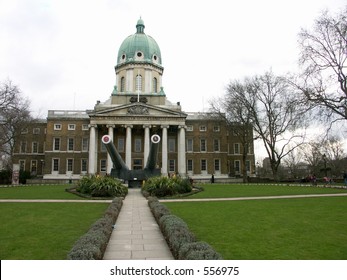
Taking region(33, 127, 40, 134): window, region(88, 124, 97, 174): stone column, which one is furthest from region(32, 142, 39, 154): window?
region(88, 124, 97, 174): stone column

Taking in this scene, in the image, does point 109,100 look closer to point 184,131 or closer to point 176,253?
point 184,131

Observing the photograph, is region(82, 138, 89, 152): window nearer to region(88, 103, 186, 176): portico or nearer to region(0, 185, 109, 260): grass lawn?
region(88, 103, 186, 176): portico

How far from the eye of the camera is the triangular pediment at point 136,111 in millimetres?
52000

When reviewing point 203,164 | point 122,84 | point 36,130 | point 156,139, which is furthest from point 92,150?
point 156,139

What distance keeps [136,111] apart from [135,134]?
16.7ft

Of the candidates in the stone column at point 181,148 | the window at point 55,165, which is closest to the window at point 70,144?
the window at point 55,165

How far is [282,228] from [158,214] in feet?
14.3

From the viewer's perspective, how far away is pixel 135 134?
183ft

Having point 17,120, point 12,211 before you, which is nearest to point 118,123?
point 17,120

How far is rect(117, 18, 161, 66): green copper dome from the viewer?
2282 inches

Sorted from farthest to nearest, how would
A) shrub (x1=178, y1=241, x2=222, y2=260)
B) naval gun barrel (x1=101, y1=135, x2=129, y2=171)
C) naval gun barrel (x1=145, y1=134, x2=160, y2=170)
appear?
naval gun barrel (x1=145, y1=134, x2=160, y2=170), naval gun barrel (x1=101, y1=135, x2=129, y2=171), shrub (x1=178, y1=241, x2=222, y2=260)

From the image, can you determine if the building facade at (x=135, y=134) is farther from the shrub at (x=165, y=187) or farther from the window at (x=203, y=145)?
the shrub at (x=165, y=187)

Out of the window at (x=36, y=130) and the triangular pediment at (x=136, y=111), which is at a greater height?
the triangular pediment at (x=136, y=111)

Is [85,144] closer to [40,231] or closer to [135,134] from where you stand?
[135,134]
